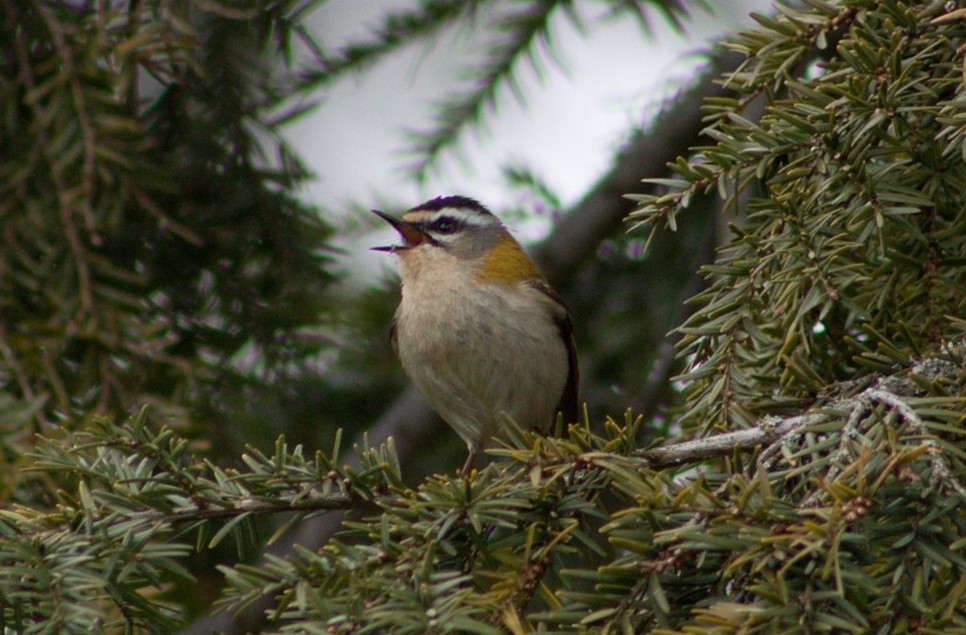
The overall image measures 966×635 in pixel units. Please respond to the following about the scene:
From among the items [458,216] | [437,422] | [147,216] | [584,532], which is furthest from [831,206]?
[458,216]

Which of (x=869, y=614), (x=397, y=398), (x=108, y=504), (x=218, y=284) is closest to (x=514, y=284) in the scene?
(x=397, y=398)

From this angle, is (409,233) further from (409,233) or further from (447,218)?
(447,218)

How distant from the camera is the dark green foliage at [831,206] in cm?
189

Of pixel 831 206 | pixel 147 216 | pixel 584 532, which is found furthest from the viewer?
pixel 147 216

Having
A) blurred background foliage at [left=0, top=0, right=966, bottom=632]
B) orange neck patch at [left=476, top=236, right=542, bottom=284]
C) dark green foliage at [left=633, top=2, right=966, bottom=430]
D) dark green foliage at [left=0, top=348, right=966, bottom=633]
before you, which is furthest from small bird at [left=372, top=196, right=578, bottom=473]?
dark green foliage at [left=0, top=348, right=966, bottom=633]

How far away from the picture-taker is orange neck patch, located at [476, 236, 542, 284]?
4164mm

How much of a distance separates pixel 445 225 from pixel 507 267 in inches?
15.4

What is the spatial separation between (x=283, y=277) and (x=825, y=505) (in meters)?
2.43

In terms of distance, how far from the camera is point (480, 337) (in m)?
3.86

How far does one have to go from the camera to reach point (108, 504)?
69.2 inches

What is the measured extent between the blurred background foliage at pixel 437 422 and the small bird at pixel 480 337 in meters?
0.25

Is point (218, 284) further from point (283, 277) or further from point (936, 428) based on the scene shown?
point (936, 428)

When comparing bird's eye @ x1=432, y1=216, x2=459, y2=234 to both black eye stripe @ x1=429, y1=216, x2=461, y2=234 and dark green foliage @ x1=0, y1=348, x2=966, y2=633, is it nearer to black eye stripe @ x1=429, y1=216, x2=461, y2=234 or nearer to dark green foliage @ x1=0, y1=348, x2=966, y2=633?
black eye stripe @ x1=429, y1=216, x2=461, y2=234

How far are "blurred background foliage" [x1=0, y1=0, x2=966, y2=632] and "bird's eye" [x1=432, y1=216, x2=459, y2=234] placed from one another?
44 centimetres
